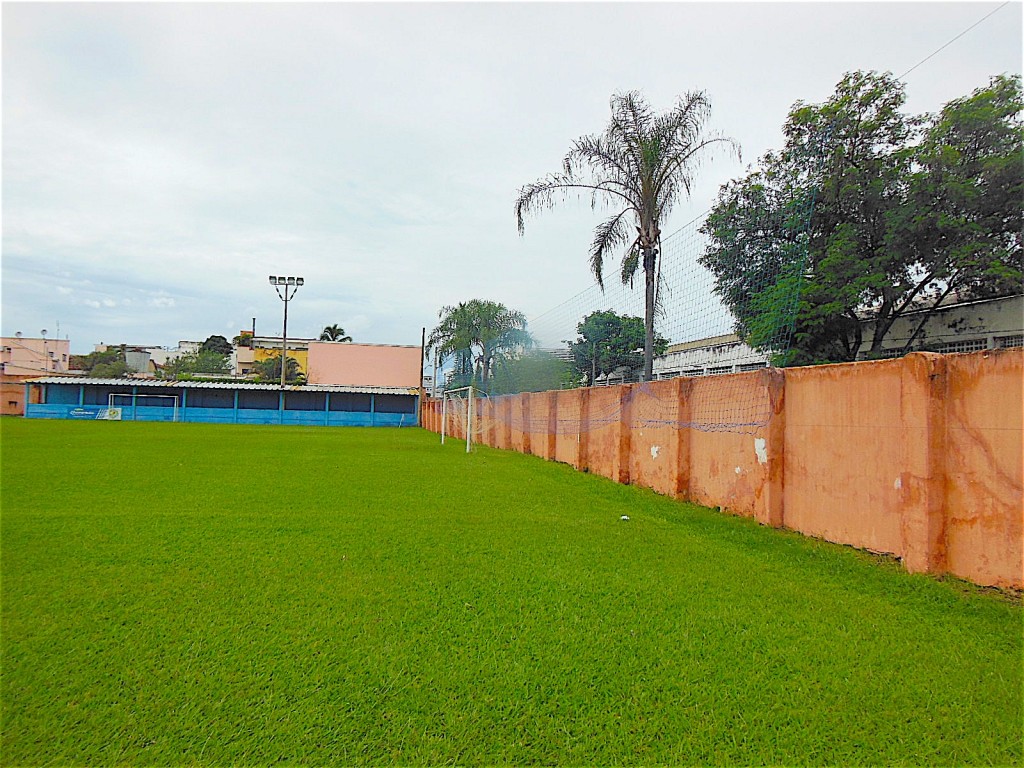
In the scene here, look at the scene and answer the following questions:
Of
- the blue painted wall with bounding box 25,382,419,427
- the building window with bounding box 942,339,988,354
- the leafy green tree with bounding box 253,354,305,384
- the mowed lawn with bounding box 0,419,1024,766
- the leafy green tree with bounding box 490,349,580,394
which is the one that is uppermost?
the leafy green tree with bounding box 253,354,305,384

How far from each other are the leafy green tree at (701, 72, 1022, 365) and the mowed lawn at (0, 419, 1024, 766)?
8412 mm

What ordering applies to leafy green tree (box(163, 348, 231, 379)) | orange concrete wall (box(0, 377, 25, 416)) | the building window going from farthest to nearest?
leafy green tree (box(163, 348, 231, 379)), orange concrete wall (box(0, 377, 25, 416)), the building window

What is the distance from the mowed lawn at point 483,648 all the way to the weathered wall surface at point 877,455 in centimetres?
30

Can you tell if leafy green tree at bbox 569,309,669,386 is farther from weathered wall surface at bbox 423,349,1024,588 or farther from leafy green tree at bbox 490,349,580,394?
weathered wall surface at bbox 423,349,1024,588

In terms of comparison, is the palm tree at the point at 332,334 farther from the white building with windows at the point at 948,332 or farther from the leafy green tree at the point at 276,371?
the white building with windows at the point at 948,332

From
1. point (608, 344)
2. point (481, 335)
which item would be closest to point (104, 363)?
point (481, 335)

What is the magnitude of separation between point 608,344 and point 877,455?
7.44 m

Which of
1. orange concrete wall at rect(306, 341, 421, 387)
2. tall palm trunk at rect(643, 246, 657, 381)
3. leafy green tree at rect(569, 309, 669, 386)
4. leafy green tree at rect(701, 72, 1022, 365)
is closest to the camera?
tall palm trunk at rect(643, 246, 657, 381)

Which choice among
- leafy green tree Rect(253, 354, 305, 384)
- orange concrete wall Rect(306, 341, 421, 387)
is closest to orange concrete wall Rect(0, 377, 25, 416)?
leafy green tree Rect(253, 354, 305, 384)

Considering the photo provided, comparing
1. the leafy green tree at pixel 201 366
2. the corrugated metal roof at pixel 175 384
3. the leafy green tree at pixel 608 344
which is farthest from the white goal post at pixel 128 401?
the leafy green tree at pixel 608 344

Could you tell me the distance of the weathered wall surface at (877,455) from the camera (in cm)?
404

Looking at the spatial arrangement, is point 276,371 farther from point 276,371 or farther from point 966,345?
point 966,345

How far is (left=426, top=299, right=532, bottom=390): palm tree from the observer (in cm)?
2088

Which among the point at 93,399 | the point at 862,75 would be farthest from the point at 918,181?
the point at 93,399
